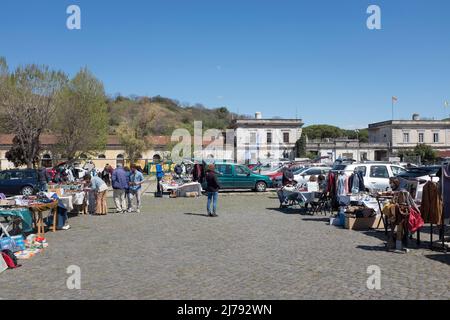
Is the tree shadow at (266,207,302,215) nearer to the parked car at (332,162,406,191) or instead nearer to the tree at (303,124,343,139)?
the parked car at (332,162,406,191)

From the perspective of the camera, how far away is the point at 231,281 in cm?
720

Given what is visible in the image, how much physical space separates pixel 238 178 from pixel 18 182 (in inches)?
520

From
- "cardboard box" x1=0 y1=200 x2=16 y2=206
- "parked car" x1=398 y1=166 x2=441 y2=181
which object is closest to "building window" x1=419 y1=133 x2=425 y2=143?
"parked car" x1=398 y1=166 x2=441 y2=181

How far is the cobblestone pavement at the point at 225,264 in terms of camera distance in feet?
21.8

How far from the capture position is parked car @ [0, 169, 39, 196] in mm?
27672

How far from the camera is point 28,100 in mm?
35250

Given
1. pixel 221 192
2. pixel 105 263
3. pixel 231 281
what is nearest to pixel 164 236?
pixel 105 263

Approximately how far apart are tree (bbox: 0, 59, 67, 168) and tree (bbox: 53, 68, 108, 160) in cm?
234

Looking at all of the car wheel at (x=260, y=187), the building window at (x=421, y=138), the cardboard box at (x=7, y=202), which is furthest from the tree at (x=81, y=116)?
the building window at (x=421, y=138)

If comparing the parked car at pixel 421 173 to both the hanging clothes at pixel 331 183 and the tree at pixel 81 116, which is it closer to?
the hanging clothes at pixel 331 183

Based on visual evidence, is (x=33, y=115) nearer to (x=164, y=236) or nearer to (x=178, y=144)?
(x=164, y=236)

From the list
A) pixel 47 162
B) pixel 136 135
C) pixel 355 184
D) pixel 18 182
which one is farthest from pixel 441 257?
pixel 136 135
